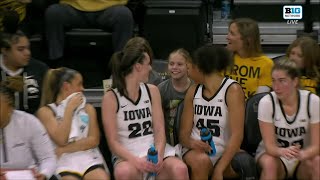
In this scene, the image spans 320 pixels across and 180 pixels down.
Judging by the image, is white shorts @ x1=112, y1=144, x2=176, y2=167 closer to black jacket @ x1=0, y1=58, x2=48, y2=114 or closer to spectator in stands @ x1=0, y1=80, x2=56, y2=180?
spectator in stands @ x1=0, y1=80, x2=56, y2=180

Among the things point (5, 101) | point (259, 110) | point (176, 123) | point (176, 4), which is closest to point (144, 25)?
point (176, 4)

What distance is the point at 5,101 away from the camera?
3.77 meters

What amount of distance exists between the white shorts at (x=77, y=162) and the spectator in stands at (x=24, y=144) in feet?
0.79

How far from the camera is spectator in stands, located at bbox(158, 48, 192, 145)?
15.6 ft

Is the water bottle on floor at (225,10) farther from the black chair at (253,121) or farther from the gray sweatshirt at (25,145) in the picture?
the gray sweatshirt at (25,145)

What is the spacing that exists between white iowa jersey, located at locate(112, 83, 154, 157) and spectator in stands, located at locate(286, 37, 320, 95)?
1206mm

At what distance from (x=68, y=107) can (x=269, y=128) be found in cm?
134

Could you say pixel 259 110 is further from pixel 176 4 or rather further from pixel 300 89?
pixel 176 4

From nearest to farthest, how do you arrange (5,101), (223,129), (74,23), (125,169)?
(5,101)
(125,169)
(223,129)
(74,23)

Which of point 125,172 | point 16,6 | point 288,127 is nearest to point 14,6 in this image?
point 16,6

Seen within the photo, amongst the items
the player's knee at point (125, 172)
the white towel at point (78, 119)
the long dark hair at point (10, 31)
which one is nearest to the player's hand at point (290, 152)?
the player's knee at point (125, 172)

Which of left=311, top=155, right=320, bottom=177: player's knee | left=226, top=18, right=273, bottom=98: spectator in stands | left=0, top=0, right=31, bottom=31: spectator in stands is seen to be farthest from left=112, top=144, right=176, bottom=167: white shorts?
left=0, top=0, right=31, bottom=31: spectator in stands

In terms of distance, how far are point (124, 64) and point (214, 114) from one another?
0.71 meters

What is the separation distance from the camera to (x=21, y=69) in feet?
16.1
